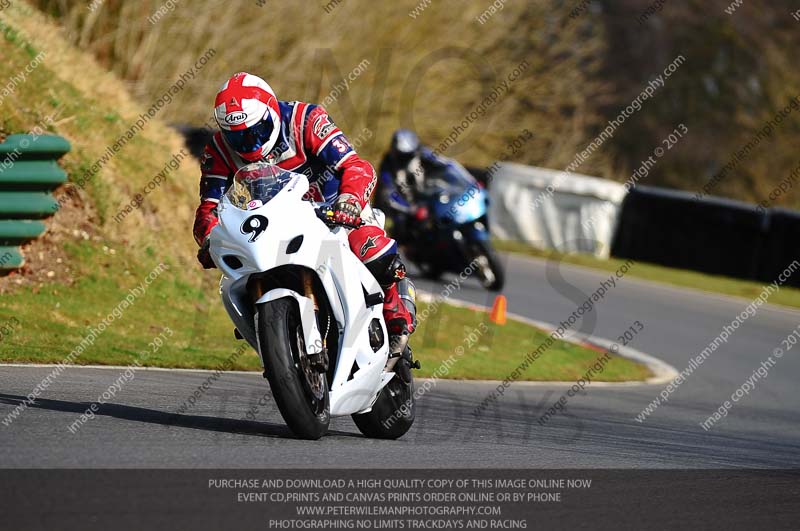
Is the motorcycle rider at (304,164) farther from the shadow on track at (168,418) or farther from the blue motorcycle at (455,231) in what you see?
the blue motorcycle at (455,231)

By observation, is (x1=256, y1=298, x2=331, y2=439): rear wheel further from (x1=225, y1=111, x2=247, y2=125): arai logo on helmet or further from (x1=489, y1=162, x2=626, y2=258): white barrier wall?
(x1=489, y1=162, x2=626, y2=258): white barrier wall

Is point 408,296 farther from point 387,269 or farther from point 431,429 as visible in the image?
point 431,429

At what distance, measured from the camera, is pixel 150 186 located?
12.8 m

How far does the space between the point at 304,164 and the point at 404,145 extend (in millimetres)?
9623

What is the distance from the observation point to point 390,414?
675 centimetres

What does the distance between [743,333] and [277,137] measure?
38.7 ft

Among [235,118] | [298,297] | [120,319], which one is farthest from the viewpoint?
[120,319]

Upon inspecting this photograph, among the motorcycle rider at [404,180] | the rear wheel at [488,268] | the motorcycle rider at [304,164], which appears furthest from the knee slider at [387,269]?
the rear wheel at [488,268]

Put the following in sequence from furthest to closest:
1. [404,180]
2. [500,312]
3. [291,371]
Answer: [404,180] → [500,312] → [291,371]

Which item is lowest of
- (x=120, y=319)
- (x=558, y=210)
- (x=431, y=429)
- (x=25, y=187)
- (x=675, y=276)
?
(x=558, y=210)

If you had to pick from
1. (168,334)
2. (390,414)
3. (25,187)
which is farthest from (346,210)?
(25,187)

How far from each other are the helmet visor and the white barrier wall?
62.2 feet

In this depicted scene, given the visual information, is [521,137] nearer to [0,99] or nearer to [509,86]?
[509,86]
